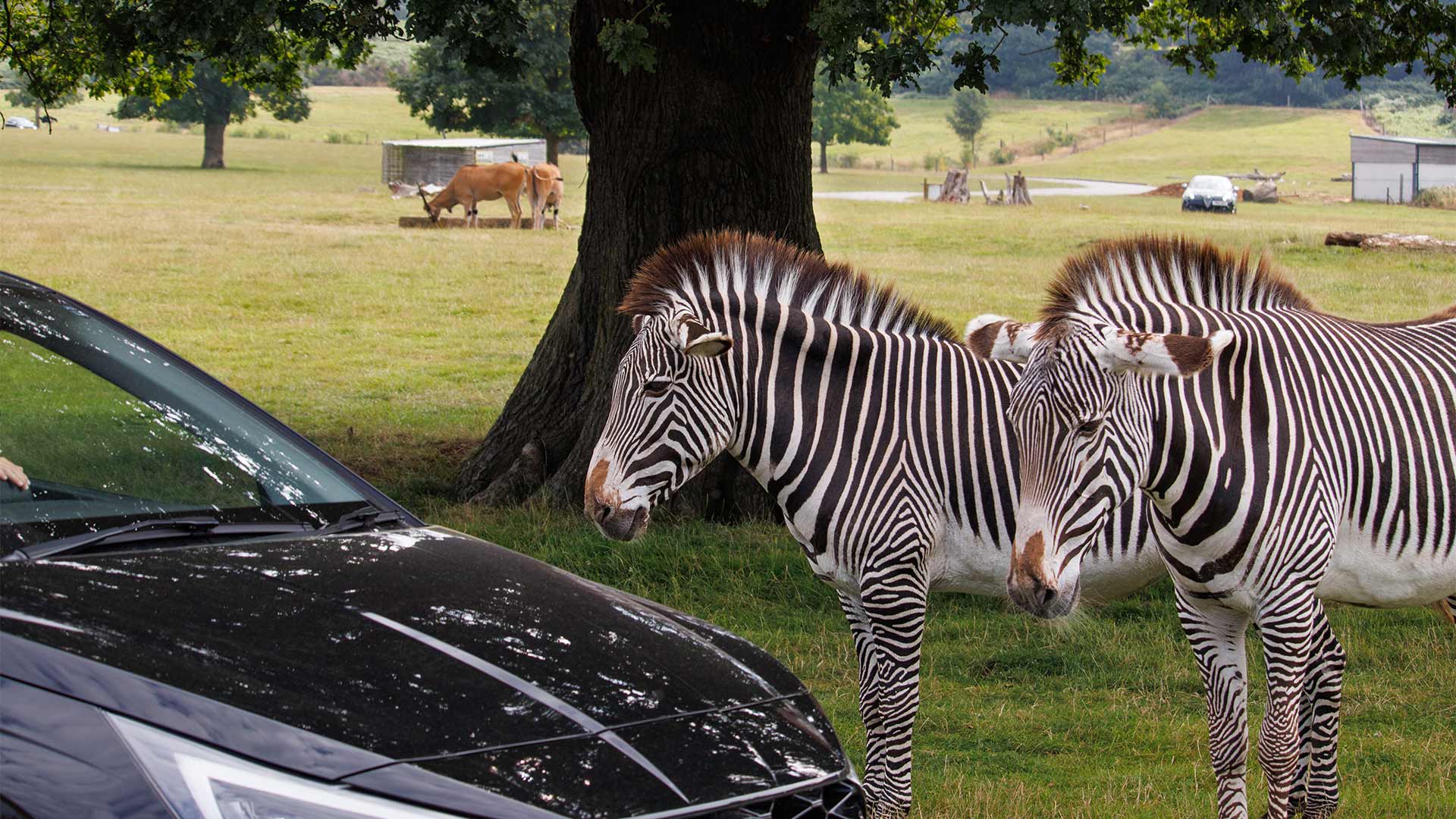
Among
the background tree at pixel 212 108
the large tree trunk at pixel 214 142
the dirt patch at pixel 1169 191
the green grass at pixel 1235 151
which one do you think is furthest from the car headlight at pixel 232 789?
the large tree trunk at pixel 214 142

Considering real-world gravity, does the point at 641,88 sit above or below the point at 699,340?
above

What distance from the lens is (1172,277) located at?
4.57 metres

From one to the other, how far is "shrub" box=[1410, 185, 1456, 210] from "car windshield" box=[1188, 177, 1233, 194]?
6.94m

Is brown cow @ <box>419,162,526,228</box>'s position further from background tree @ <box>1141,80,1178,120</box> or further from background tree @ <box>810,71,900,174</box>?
background tree @ <box>1141,80,1178,120</box>

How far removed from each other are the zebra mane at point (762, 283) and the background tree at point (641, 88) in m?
2.87

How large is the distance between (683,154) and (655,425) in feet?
14.1

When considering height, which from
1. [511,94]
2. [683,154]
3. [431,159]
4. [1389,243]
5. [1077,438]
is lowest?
[1077,438]

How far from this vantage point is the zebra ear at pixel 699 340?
4676mm

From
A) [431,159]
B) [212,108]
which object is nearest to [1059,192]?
[431,159]

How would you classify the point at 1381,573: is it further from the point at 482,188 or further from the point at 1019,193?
the point at 1019,193

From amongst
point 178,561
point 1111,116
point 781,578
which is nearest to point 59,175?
point 781,578

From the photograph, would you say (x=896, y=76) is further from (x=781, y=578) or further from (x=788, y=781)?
(x=788, y=781)

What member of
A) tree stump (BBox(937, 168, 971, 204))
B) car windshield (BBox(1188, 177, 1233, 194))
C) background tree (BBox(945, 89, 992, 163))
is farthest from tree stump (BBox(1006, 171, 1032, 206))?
background tree (BBox(945, 89, 992, 163))

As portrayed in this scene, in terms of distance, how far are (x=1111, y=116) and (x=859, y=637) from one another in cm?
11831
